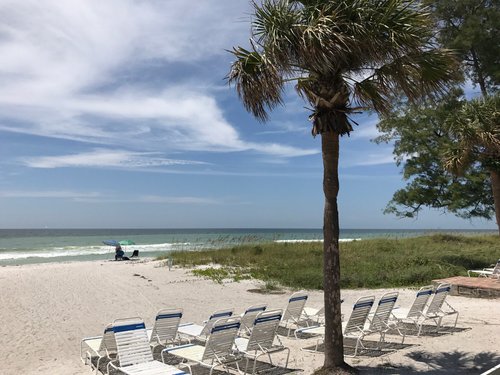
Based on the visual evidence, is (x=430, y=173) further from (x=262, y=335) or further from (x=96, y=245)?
(x=96, y=245)

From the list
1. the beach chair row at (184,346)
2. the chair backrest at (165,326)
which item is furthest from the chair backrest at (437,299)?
the chair backrest at (165,326)

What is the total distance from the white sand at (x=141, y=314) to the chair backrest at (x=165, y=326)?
3.59 feet

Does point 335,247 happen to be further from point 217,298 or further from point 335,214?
point 217,298

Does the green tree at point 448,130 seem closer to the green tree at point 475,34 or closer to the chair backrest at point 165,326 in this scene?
the green tree at point 475,34

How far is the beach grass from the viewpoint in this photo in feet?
51.0

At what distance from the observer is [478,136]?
12570 millimetres

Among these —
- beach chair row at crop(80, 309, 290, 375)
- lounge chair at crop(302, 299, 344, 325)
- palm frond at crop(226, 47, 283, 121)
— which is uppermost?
palm frond at crop(226, 47, 283, 121)

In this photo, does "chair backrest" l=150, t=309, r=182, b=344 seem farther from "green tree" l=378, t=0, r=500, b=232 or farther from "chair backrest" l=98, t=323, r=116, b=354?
"green tree" l=378, t=0, r=500, b=232

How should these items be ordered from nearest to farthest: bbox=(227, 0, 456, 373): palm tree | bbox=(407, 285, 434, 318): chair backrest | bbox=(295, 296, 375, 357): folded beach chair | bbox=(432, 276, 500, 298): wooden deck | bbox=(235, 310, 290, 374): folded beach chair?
1. bbox=(227, 0, 456, 373): palm tree
2. bbox=(235, 310, 290, 374): folded beach chair
3. bbox=(295, 296, 375, 357): folded beach chair
4. bbox=(407, 285, 434, 318): chair backrest
5. bbox=(432, 276, 500, 298): wooden deck

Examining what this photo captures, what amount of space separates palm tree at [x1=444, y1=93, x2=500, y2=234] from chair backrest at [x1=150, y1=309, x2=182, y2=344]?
926 centimetres

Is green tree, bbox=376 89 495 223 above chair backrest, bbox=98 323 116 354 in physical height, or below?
above

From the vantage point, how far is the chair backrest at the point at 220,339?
6.12 m

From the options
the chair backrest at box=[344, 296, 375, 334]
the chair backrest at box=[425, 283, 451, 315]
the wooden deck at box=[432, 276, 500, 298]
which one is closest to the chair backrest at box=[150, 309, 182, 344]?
the chair backrest at box=[344, 296, 375, 334]

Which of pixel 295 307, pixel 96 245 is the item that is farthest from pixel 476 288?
pixel 96 245
